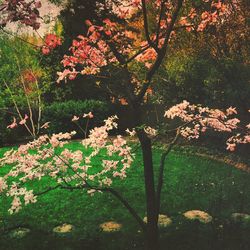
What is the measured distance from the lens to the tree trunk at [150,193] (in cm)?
594

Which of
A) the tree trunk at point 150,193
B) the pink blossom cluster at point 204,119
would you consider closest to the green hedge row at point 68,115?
the pink blossom cluster at point 204,119

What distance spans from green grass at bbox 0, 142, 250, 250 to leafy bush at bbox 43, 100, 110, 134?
20.0 ft

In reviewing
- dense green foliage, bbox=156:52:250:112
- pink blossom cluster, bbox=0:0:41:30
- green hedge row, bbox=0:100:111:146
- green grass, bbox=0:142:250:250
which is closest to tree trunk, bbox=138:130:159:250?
green grass, bbox=0:142:250:250

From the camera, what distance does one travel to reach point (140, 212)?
858cm

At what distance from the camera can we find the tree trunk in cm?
594

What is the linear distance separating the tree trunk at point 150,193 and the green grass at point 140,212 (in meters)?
1.09

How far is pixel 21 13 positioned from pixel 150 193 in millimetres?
3489

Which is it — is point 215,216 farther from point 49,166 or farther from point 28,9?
point 28,9

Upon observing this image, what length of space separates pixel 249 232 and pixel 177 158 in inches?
221

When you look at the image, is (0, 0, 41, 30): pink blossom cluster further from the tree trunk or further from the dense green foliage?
the dense green foliage

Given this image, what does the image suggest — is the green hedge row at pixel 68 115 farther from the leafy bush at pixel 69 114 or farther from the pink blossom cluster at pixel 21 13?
the pink blossom cluster at pixel 21 13

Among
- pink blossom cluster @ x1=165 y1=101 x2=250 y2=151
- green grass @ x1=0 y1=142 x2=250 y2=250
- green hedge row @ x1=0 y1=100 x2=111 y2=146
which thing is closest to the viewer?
pink blossom cluster @ x1=165 y1=101 x2=250 y2=151

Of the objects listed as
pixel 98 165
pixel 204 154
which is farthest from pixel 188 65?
pixel 98 165

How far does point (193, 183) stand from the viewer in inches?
414
